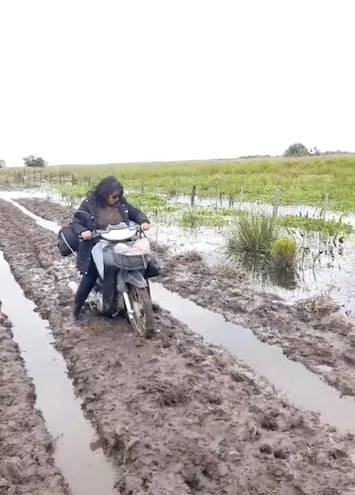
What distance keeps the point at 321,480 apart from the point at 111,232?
344cm

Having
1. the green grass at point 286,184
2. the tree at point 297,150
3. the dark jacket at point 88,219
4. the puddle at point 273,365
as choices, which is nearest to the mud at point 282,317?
the puddle at point 273,365

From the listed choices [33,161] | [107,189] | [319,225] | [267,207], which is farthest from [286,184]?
[33,161]

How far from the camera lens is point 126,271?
5809 mm

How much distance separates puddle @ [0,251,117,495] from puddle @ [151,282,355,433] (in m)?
1.70

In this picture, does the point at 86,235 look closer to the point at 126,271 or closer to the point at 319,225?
the point at 126,271

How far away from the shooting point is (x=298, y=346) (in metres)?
5.66

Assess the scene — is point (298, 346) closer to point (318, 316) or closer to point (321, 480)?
point (318, 316)

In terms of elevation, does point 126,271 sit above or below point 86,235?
below

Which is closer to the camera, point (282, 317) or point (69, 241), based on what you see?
point (69, 241)

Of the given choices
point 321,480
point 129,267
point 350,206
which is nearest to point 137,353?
point 129,267

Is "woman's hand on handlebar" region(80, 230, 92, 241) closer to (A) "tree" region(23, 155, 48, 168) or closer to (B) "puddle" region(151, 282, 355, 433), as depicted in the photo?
(B) "puddle" region(151, 282, 355, 433)

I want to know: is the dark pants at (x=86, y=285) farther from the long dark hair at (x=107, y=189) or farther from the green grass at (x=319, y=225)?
the green grass at (x=319, y=225)

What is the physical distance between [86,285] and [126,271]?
67 cm

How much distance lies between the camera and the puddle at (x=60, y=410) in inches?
136
